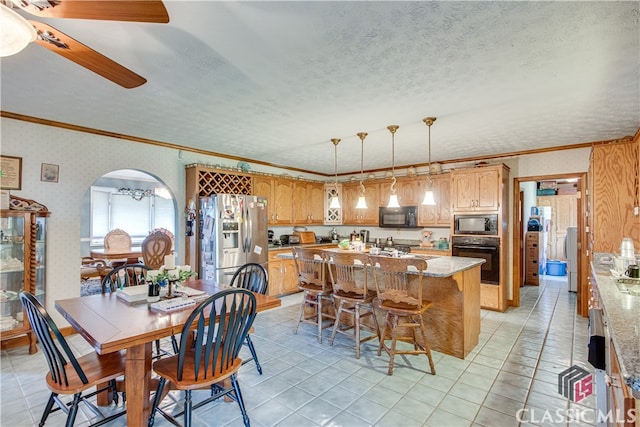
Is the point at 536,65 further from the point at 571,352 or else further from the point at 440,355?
the point at 571,352

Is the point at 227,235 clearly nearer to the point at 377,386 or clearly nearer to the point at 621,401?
the point at 377,386

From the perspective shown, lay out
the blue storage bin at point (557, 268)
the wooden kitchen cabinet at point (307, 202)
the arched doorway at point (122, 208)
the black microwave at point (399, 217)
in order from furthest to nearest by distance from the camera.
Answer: the blue storage bin at point (557, 268)
the arched doorway at point (122, 208)
the wooden kitchen cabinet at point (307, 202)
the black microwave at point (399, 217)

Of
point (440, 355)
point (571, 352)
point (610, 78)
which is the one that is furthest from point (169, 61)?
point (571, 352)

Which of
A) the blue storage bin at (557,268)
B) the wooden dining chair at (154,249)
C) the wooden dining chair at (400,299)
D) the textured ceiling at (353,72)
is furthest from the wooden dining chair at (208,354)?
the blue storage bin at (557,268)

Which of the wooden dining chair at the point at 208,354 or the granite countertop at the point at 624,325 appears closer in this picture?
the granite countertop at the point at 624,325

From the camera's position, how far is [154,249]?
4844 millimetres

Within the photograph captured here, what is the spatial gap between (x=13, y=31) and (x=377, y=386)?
3039mm

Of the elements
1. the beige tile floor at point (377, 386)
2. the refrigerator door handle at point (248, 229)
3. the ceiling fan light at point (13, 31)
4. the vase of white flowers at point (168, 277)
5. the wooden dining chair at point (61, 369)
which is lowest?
the beige tile floor at point (377, 386)

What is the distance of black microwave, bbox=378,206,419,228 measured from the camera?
5.81 m

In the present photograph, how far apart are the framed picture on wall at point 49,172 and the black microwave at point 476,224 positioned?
5.49 metres

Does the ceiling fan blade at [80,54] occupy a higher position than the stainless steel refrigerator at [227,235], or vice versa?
the ceiling fan blade at [80,54]

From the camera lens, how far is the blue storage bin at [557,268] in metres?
7.68

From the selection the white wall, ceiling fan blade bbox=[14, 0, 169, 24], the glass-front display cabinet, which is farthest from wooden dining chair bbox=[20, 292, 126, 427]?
the white wall

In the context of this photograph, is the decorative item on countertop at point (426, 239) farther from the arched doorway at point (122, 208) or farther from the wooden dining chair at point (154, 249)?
the arched doorway at point (122, 208)
